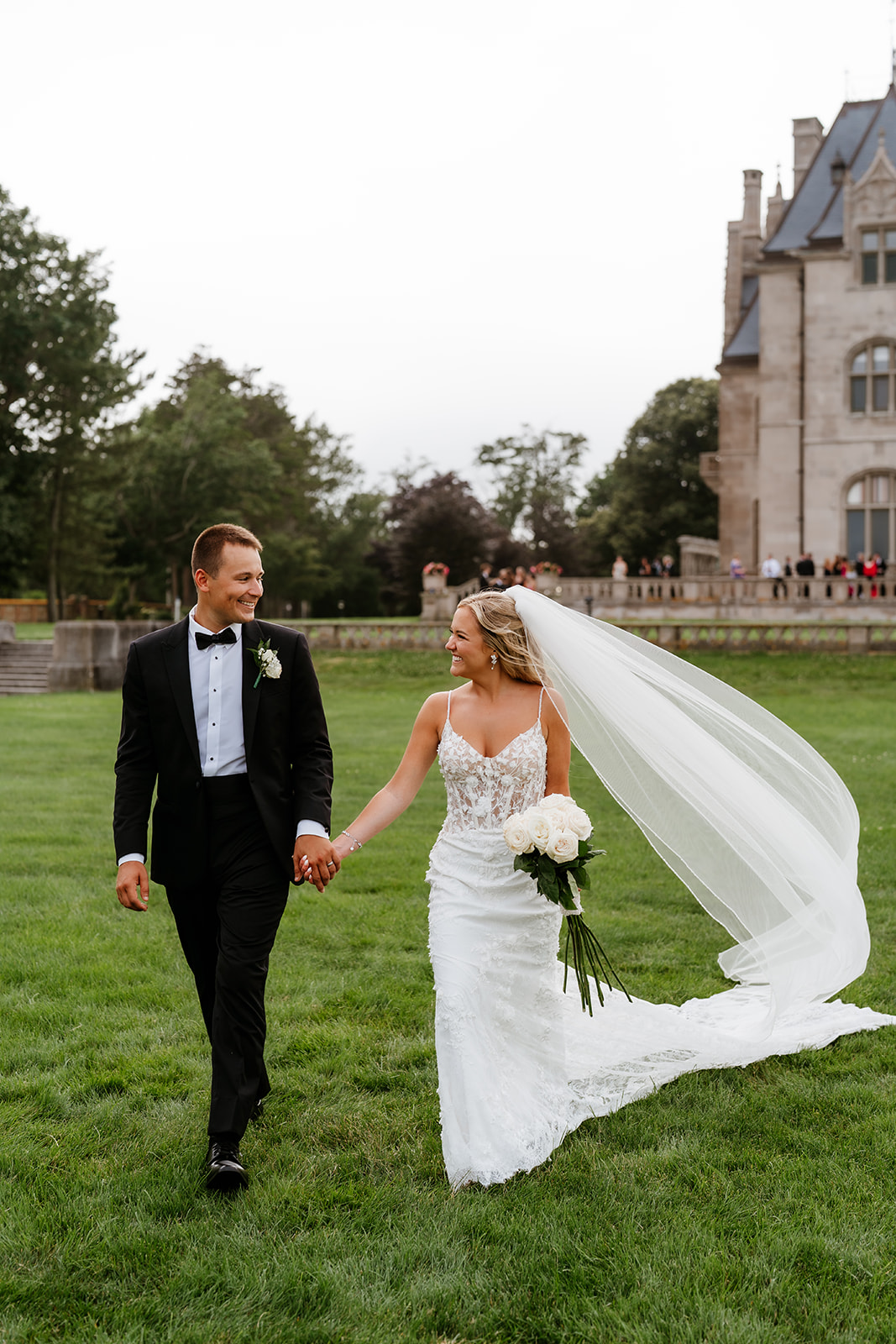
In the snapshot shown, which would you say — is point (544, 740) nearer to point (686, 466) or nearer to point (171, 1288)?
point (171, 1288)

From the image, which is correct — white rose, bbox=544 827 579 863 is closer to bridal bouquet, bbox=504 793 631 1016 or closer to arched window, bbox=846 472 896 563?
bridal bouquet, bbox=504 793 631 1016

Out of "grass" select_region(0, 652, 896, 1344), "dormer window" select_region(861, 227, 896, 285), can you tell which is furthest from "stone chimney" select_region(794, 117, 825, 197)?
"grass" select_region(0, 652, 896, 1344)

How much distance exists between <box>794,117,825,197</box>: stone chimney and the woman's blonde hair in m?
44.6

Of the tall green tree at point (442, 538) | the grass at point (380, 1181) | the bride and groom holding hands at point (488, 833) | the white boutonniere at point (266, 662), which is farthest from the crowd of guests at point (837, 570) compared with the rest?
the white boutonniere at point (266, 662)

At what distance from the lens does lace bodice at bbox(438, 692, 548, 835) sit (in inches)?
192

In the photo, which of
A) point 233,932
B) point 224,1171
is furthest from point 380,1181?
point 233,932

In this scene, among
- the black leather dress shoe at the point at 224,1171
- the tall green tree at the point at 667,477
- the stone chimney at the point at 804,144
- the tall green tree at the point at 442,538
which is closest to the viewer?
the black leather dress shoe at the point at 224,1171

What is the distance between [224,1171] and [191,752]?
1.57 metres

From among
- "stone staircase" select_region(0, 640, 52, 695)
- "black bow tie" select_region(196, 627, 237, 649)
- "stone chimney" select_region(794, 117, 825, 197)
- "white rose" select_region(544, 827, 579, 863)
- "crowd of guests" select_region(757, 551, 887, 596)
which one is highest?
"stone chimney" select_region(794, 117, 825, 197)

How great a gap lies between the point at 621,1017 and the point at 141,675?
113 inches

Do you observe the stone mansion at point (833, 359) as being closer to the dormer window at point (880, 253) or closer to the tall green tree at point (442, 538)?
the dormer window at point (880, 253)

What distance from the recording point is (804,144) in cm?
4447

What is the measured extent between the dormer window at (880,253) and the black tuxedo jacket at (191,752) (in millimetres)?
40329

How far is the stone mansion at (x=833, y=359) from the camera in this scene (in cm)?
3966
